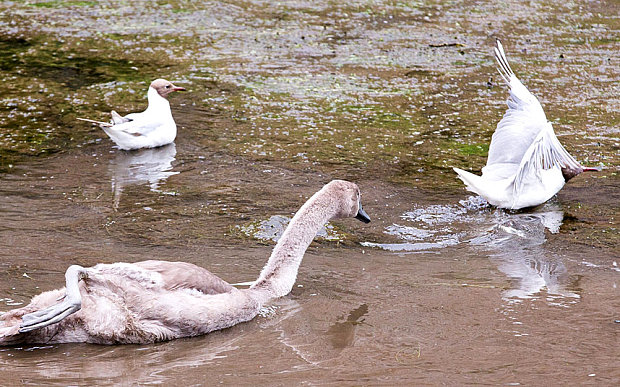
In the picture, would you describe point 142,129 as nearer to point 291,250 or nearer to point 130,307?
point 291,250

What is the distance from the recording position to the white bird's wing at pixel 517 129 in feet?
27.0

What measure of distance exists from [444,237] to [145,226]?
243 centimetres

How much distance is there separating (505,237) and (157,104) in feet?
14.4

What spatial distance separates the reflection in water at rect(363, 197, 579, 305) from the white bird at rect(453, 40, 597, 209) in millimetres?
180

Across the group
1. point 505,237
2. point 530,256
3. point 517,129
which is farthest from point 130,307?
point 517,129

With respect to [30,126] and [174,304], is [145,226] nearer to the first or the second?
[174,304]

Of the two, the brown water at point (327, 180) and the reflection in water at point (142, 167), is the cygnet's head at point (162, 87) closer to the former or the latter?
the brown water at point (327, 180)

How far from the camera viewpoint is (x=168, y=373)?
15.5 feet

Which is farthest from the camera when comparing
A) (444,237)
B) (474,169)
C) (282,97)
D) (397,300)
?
(282,97)

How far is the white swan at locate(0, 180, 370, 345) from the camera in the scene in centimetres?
498

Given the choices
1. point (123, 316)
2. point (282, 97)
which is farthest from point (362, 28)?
point (123, 316)

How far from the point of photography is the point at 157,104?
9992mm

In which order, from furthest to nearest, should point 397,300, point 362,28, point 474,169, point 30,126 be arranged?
1. point 362,28
2. point 30,126
3. point 474,169
4. point 397,300

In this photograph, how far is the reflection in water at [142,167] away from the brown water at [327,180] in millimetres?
37
